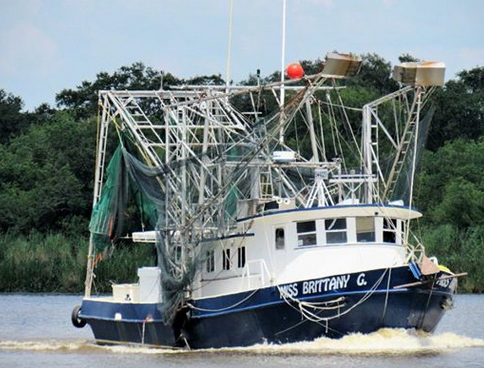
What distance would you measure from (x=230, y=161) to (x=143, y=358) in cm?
515

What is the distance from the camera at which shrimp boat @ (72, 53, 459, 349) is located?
34219 millimetres

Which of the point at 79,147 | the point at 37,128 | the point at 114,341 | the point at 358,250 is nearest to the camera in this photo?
the point at 358,250

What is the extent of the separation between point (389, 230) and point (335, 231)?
53.6 inches

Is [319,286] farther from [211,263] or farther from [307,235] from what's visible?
[211,263]

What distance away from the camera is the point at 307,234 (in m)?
35.5

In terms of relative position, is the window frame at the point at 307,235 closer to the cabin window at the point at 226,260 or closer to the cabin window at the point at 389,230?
the cabin window at the point at 389,230

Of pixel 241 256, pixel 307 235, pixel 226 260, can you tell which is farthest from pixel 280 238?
pixel 226 260

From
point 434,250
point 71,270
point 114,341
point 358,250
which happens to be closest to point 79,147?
point 71,270

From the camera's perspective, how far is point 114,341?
4019cm

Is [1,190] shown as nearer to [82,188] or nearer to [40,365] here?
[82,188]

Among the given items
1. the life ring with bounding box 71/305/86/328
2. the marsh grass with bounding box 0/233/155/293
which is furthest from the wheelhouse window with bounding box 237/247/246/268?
the marsh grass with bounding box 0/233/155/293

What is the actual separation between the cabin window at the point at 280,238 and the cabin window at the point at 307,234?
0.46m

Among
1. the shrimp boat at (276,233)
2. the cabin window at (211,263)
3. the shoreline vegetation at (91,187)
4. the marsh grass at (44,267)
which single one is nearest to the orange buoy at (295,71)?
the shrimp boat at (276,233)

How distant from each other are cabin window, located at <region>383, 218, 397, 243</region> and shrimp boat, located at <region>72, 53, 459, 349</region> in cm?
3
